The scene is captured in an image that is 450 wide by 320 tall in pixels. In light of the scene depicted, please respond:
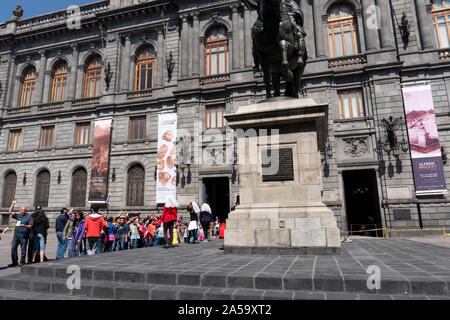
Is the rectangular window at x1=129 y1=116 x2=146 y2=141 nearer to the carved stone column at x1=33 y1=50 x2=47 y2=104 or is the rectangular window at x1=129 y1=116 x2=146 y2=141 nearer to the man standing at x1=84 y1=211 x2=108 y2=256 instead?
the carved stone column at x1=33 y1=50 x2=47 y2=104

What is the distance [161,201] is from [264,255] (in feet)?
52.3

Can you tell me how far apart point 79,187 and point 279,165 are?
882 inches

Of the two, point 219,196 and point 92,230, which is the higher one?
point 219,196

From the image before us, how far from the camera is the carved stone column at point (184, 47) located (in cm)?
2289

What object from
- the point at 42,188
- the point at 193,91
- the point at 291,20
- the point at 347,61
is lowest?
the point at 42,188

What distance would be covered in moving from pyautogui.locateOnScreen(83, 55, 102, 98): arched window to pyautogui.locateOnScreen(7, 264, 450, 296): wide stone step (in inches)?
955

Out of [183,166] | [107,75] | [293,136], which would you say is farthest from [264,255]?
[107,75]

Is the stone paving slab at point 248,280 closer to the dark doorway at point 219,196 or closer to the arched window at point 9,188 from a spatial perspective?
the dark doorway at point 219,196

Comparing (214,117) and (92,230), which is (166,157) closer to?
(214,117)

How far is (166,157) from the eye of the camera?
2184cm

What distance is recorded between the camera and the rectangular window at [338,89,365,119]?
63.2 feet

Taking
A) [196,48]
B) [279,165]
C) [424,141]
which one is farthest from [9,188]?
[424,141]

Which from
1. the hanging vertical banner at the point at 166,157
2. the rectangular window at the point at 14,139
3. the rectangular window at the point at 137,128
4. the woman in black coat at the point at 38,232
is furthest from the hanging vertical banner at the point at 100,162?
the woman in black coat at the point at 38,232

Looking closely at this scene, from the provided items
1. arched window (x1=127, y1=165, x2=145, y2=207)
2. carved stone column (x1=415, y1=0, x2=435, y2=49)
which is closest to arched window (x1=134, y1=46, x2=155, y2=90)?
arched window (x1=127, y1=165, x2=145, y2=207)
